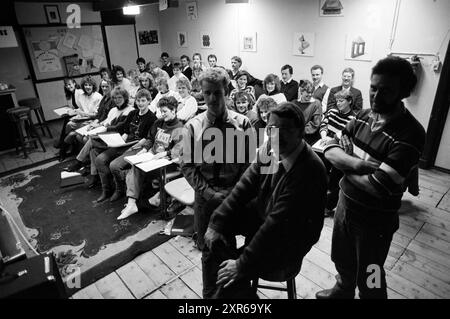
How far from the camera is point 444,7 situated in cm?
358

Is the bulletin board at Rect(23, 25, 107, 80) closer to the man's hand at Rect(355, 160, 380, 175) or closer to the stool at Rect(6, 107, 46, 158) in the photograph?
the stool at Rect(6, 107, 46, 158)

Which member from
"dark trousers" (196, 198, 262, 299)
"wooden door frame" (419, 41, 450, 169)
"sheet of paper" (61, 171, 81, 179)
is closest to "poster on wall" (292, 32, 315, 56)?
"wooden door frame" (419, 41, 450, 169)

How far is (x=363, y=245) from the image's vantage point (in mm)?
1626

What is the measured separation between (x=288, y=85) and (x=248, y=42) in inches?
71.2

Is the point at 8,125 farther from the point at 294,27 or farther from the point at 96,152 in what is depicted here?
the point at 294,27

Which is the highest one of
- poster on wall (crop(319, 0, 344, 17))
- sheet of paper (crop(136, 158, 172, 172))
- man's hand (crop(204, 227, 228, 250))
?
poster on wall (crop(319, 0, 344, 17))

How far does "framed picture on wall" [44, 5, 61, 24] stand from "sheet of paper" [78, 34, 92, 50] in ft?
2.00

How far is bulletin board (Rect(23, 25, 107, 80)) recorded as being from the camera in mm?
6895

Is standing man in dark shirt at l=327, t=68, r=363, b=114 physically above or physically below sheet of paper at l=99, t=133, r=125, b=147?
above

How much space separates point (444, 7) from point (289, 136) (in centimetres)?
363

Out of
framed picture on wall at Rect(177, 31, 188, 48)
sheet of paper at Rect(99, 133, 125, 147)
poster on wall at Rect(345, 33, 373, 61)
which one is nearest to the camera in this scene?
sheet of paper at Rect(99, 133, 125, 147)

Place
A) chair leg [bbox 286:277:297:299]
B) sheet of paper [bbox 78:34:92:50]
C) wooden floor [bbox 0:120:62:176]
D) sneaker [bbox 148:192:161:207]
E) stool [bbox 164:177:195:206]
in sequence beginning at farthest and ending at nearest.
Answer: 1. sheet of paper [bbox 78:34:92:50]
2. wooden floor [bbox 0:120:62:176]
3. sneaker [bbox 148:192:161:207]
4. stool [bbox 164:177:195:206]
5. chair leg [bbox 286:277:297:299]

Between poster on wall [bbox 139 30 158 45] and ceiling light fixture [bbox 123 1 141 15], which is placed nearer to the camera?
ceiling light fixture [bbox 123 1 141 15]
